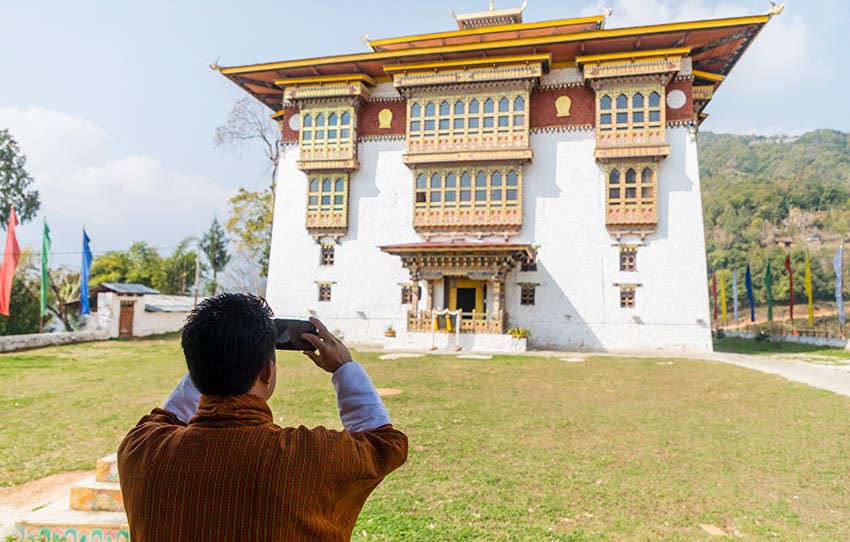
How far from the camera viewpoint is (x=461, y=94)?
23609mm

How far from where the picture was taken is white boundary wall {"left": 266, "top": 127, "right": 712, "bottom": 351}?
2128cm

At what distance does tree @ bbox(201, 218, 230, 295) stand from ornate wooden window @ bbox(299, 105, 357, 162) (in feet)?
64.9

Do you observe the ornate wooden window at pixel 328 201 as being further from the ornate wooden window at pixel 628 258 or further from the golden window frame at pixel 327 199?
the ornate wooden window at pixel 628 258

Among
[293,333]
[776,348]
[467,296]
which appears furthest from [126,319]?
[776,348]

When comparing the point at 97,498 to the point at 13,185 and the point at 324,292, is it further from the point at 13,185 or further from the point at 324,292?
the point at 13,185

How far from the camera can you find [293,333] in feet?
5.64

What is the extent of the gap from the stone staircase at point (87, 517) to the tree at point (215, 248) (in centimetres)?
3964

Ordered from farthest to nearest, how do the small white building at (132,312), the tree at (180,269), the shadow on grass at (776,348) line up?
1. the tree at (180,269)
2. the small white building at (132,312)
3. the shadow on grass at (776,348)

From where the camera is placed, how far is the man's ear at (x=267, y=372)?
157 cm

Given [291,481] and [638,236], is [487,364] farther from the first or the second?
[291,481]

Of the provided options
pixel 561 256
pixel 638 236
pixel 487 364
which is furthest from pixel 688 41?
pixel 487 364

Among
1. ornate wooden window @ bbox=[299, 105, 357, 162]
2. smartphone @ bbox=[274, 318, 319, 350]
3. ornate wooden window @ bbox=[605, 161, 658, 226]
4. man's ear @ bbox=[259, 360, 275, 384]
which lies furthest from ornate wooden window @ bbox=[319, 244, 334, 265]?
man's ear @ bbox=[259, 360, 275, 384]

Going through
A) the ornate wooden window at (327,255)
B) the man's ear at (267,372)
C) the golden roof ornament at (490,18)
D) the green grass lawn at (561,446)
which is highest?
the golden roof ornament at (490,18)

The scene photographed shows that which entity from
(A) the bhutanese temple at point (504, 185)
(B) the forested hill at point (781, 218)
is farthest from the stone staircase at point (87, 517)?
(B) the forested hill at point (781, 218)
